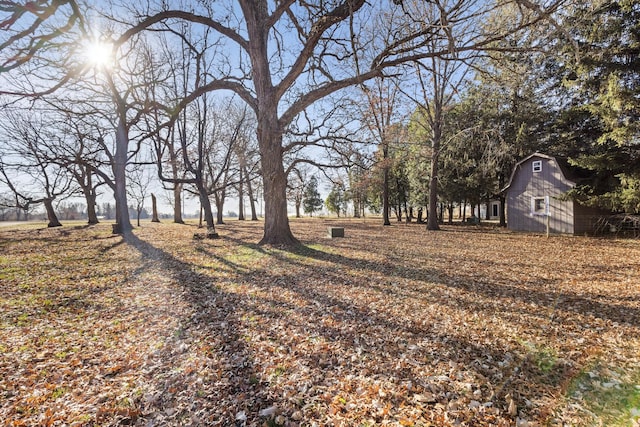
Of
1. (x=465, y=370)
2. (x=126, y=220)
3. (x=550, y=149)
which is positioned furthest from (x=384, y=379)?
(x=550, y=149)

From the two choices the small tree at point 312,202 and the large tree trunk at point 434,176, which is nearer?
the large tree trunk at point 434,176

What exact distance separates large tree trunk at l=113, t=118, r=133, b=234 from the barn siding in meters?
22.7

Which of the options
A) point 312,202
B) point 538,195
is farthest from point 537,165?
point 312,202

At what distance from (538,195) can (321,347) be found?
19210 millimetres

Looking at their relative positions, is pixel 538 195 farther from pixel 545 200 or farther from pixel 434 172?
pixel 434 172

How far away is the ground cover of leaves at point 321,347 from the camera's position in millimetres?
2406

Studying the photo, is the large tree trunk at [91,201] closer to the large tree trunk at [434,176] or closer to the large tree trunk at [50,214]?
the large tree trunk at [50,214]

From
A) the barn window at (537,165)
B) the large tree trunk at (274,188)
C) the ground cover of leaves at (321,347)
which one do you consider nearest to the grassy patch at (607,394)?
the ground cover of leaves at (321,347)

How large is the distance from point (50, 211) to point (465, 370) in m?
28.9

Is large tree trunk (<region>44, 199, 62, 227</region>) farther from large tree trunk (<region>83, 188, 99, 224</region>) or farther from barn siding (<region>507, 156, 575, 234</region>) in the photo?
barn siding (<region>507, 156, 575, 234</region>)

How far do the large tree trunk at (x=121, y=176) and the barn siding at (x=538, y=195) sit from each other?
895 inches

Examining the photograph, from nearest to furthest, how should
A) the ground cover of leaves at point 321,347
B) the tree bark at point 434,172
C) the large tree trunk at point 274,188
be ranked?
the ground cover of leaves at point 321,347 < the large tree trunk at point 274,188 < the tree bark at point 434,172

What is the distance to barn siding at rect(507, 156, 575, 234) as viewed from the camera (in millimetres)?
15305

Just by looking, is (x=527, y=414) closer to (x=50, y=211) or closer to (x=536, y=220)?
(x=536, y=220)
